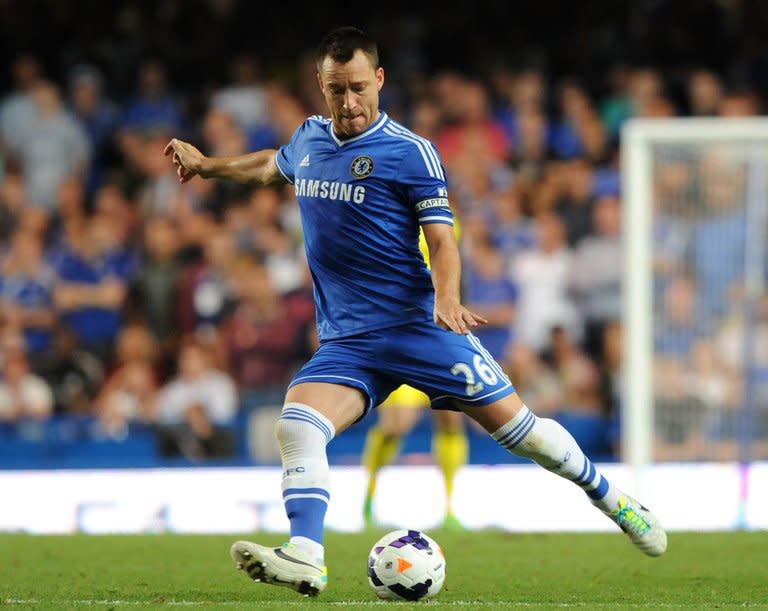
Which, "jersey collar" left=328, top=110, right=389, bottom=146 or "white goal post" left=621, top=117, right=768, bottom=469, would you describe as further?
"white goal post" left=621, top=117, right=768, bottom=469

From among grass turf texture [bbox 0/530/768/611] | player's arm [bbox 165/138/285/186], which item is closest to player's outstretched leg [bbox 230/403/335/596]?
grass turf texture [bbox 0/530/768/611]

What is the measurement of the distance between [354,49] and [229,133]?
9440 millimetres

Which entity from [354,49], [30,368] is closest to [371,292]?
[354,49]

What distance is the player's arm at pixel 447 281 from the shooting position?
6.05m

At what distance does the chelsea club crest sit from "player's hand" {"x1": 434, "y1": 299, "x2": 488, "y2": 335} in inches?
26.1

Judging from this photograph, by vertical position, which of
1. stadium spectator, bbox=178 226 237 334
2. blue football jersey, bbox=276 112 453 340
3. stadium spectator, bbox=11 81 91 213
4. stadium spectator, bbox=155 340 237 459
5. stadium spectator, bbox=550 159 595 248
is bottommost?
blue football jersey, bbox=276 112 453 340

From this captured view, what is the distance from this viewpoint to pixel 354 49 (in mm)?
6285

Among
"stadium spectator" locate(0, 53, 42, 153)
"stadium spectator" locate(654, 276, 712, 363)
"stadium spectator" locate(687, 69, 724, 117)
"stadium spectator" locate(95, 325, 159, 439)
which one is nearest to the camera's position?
"stadium spectator" locate(654, 276, 712, 363)

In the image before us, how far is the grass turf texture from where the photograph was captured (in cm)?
638

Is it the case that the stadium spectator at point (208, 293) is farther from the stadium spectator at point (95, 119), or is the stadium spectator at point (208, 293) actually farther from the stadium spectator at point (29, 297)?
the stadium spectator at point (95, 119)

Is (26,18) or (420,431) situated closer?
(420,431)

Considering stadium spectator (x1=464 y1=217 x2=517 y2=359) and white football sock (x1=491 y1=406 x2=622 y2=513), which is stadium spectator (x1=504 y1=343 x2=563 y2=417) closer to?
stadium spectator (x1=464 y1=217 x2=517 y2=359)

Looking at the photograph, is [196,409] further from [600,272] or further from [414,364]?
[414,364]

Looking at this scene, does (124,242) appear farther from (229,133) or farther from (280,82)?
(280,82)
